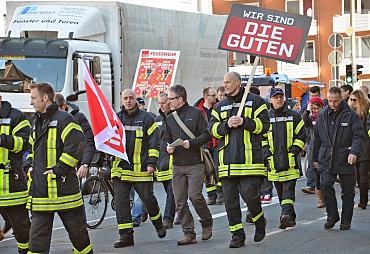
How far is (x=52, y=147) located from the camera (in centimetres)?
590

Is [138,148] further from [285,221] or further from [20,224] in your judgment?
[285,221]

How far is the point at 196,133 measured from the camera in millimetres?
7789

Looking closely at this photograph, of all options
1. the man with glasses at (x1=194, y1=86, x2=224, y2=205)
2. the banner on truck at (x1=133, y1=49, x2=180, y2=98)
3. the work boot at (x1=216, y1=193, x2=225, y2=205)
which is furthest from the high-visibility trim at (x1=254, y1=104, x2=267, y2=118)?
the banner on truck at (x1=133, y1=49, x2=180, y2=98)

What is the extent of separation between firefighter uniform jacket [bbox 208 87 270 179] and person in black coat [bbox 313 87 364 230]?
150 cm

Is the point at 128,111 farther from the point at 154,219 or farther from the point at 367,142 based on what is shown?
the point at 367,142

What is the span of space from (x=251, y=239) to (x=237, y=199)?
0.72 m

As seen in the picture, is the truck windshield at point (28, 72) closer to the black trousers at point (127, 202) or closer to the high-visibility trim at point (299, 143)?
the black trousers at point (127, 202)

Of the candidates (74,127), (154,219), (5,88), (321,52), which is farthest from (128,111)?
(321,52)

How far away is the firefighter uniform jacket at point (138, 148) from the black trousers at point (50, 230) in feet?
6.18

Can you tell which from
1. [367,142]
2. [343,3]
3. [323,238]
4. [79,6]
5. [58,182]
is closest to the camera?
[58,182]

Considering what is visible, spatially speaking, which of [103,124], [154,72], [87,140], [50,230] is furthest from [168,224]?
[154,72]

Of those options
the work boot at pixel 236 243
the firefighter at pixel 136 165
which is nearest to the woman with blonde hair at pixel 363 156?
the work boot at pixel 236 243

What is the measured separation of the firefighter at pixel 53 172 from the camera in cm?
580

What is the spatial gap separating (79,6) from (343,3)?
32.2 meters
